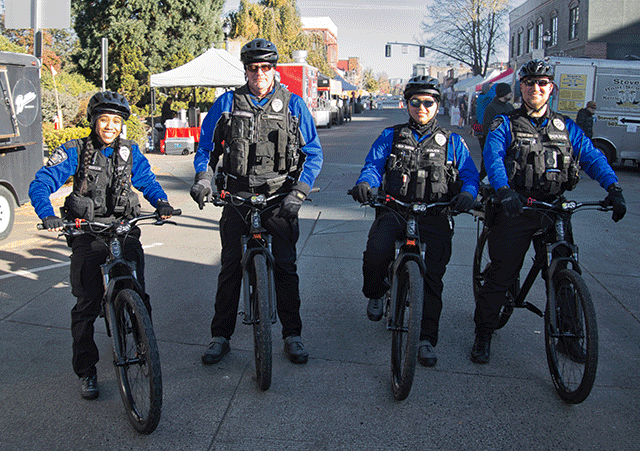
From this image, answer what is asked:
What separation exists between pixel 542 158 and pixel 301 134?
1.54m

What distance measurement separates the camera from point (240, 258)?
402 cm

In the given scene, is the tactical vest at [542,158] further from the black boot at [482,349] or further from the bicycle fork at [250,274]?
the bicycle fork at [250,274]

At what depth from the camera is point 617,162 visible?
1538 cm

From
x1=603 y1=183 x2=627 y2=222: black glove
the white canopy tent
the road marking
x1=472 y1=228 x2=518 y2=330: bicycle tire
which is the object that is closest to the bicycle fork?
x1=472 y1=228 x2=518 y2=330: bicycle tire

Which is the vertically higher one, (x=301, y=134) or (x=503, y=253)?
(x=301, y=134)

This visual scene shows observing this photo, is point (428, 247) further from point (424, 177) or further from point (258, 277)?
point (258, 277)

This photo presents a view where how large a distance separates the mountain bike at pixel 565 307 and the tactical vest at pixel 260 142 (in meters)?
1.36

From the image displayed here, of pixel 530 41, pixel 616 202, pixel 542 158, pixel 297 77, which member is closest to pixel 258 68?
pixel 542 158

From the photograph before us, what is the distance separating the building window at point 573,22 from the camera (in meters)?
31.9

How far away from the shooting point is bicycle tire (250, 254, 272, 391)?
11.6 feet

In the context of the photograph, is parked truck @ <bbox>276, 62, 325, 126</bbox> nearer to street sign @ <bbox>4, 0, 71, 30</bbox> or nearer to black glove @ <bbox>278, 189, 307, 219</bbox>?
street sign @ <bbox>4, 0, 71, 30</bbox>

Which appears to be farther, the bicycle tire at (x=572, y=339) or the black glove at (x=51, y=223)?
the bicycle tire at (x=572, y=339)

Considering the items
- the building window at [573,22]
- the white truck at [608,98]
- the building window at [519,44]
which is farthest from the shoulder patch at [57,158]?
the building window at [519,44]

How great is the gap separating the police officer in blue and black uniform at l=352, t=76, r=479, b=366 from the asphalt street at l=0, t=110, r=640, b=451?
54 cm
